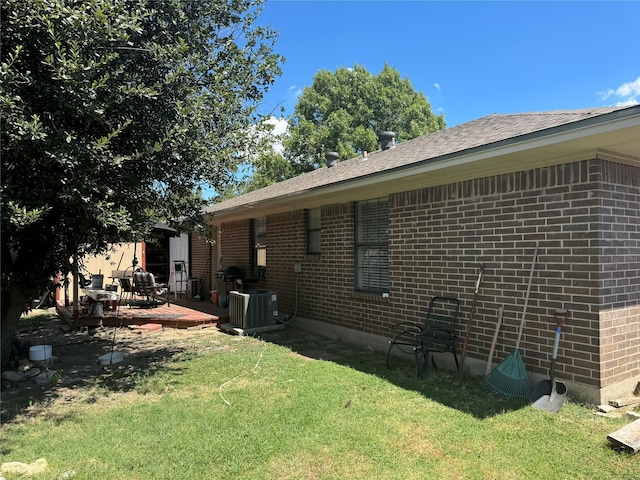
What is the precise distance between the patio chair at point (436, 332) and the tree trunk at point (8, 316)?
5.24 metres

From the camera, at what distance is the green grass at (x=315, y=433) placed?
3127 millimetres

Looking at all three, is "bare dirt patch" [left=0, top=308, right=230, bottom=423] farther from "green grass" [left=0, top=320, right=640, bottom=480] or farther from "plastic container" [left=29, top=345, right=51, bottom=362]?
"green grass" [left=0, top=320, right=640, bottom=480]

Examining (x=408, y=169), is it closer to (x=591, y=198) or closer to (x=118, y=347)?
(x=591, y=198)

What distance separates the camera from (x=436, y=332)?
574cm

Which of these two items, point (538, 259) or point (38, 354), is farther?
point (38, 354)

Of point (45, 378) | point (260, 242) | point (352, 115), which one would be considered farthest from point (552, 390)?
point (352, 115)

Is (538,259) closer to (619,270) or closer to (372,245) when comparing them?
(619,270)

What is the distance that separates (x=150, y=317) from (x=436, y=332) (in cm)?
686

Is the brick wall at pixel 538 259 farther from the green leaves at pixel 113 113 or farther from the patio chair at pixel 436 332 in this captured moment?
the green leaves at pixel 113 113

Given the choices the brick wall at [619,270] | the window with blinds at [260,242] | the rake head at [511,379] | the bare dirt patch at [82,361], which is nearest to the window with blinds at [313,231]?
the window with blinds at [260,242]

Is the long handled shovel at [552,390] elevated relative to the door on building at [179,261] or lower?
lower

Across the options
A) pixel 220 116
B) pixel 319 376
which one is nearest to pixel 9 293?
pixel 220 116

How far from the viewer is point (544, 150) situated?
4.29m

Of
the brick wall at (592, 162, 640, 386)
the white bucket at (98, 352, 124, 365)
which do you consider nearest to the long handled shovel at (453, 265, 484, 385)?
the brick wall at (592, 162, 640, 386)
